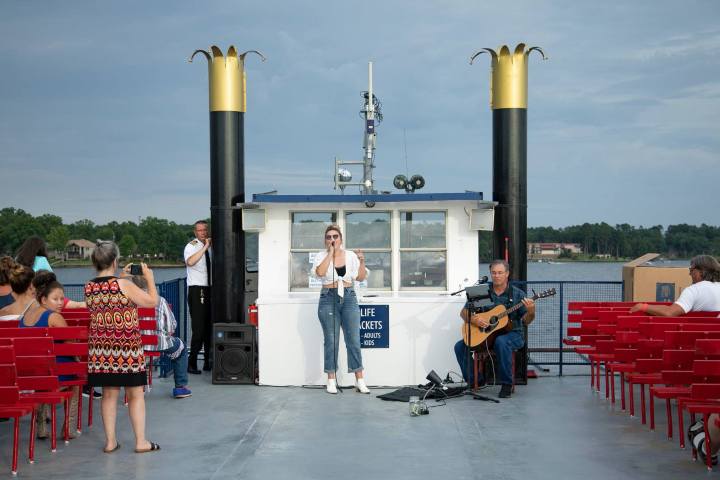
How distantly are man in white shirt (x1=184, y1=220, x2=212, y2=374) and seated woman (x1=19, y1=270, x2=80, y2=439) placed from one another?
137 inches

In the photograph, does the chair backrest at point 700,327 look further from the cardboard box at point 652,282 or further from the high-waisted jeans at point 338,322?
the cardboard box at point 652,282

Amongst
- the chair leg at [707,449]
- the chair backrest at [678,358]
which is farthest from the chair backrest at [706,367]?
the chair backrest at [678,358]

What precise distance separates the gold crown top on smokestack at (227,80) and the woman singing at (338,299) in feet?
8.63

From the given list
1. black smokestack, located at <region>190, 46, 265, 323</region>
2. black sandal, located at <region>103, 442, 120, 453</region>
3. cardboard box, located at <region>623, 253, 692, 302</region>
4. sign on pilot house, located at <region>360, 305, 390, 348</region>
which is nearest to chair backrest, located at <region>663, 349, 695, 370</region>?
sign on pilot house, located at <region>360, 305, 390, 348</region>

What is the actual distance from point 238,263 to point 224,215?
0.62 m

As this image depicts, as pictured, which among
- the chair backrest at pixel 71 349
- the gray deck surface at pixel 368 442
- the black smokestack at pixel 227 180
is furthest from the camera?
the black smokestack at pixel 227 180

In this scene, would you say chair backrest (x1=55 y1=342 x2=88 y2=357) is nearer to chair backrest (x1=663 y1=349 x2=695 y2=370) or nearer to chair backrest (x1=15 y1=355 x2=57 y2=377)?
chair backrest (x1=15 y1=355 x2=57 y2=377)

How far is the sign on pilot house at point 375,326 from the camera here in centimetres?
973

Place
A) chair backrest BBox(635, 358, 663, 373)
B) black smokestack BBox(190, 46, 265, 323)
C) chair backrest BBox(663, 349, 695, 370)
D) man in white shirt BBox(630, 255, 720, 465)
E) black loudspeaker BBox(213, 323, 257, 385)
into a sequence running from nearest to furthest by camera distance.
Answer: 1. chair backrest BBox(663, 349, 695, 370)
2. chair backrest BBox(635, 358, 663, 373)
3. man in white shirt BBox(630, 255, 720, 465)
4. black loudspeaker BBox(213, 323, 257, 385)
5. black smokestack BBox(190, 46, 265, 323)

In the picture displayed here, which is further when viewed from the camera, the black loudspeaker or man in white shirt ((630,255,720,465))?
the black loudspeaker

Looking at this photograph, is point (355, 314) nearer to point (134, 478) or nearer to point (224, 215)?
point (224, 215)

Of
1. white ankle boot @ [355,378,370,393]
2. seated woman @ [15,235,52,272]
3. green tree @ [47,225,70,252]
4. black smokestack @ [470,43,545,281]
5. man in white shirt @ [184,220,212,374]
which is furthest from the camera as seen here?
green tree @ [47,225,70,252]

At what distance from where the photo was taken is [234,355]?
32.5 ft

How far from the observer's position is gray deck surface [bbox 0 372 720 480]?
6215mm
